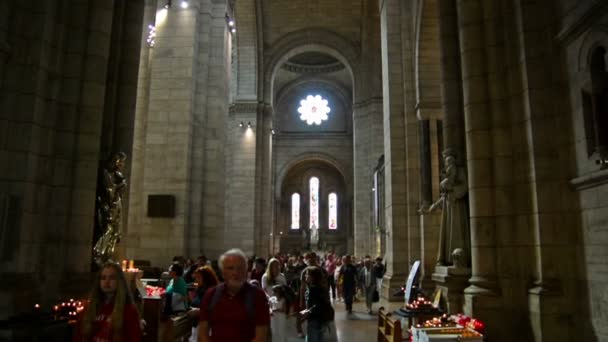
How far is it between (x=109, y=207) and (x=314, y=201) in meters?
36.7

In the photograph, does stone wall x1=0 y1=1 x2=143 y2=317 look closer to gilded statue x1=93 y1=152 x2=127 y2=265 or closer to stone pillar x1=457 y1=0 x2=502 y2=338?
gilded statue x1=93 y1=152 x2=127 y2=265

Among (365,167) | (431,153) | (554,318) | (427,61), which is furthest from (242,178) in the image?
(554,318)

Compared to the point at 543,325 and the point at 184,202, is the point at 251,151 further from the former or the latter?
the point at 543,325

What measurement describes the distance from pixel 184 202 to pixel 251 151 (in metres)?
14.0

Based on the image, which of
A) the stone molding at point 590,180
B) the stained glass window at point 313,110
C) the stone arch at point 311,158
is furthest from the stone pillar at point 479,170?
the stained glass window at point 313,110

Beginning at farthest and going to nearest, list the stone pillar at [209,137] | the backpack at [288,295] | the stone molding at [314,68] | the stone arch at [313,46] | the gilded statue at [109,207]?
the stone molding at [314,68], the stone arch at [313,46], the stone pillar at [209,137], the backpack at [288,295], the gilded statue at [109,207]

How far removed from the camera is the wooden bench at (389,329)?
20.0 feet

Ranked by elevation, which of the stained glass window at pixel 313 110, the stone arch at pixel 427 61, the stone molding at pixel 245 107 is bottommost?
the stone arch at pixel 427 61

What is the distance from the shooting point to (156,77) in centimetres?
1424

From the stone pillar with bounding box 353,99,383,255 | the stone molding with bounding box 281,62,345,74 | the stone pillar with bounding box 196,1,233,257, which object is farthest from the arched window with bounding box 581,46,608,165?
the stone molding with bounding box 281,62,345,74

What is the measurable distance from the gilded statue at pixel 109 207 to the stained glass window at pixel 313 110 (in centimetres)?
3434

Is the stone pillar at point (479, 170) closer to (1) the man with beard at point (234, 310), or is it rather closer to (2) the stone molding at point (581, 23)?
(2) the stone molding at point (581, 23)

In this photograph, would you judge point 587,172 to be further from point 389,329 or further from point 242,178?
point 242,178

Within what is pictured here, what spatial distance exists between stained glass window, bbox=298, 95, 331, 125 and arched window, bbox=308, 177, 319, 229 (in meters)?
5.65
